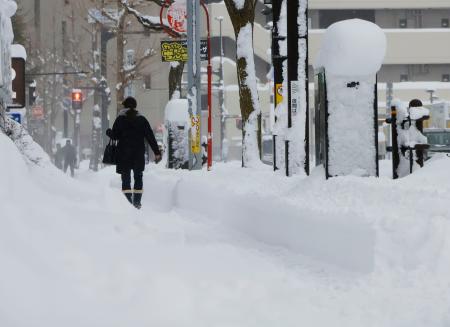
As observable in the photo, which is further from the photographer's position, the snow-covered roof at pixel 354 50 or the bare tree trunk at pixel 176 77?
the bare tree trunk at pixel 176 77

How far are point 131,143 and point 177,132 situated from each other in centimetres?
1218

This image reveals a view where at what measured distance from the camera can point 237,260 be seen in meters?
7.93

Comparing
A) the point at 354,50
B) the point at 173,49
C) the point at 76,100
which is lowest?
the point at 354,50

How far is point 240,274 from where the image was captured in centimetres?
684

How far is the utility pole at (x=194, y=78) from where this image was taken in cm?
2061

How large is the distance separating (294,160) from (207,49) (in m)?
6.61

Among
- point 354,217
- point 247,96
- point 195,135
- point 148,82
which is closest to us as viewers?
point 354,217

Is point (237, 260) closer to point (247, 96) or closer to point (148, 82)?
point (247, 96)

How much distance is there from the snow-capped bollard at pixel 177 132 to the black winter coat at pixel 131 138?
11.7 metres

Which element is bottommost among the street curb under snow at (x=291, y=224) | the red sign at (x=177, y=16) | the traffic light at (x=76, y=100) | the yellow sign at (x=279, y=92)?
the street curb under snow at (x=291, y=224)

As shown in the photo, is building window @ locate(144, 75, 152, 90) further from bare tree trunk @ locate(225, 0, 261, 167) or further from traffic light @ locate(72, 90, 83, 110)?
bare tree trunk @ locate(225, 0, 261, 167)

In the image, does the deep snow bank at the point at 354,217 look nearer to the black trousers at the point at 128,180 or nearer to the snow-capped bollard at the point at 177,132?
the black trousers at the point at 128,180

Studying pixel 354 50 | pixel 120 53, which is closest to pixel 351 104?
pixel 354 50

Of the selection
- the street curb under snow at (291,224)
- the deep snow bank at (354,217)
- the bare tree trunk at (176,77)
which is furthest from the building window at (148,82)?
the deep snow bank at (354,217)
